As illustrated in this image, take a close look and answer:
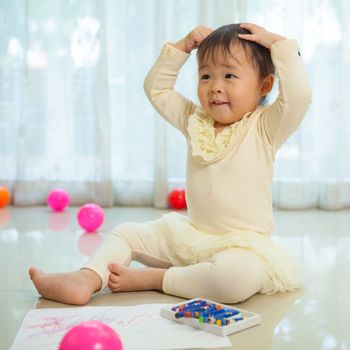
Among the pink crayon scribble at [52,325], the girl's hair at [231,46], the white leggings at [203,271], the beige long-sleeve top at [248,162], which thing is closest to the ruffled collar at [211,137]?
the beige long-sleeve top at [248,162]

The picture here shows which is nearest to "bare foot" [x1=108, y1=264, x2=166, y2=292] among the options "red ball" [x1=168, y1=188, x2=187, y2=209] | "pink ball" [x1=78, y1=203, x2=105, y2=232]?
"pink ball" [x1=78, y1=203, x2=105, y2=232]

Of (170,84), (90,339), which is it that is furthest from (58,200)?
(90,339)

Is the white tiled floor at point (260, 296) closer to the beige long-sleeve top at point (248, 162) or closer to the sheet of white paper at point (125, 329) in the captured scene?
the sheet of white paper at point (125, 329)

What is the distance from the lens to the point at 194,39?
146 cm

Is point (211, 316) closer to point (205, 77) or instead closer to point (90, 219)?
point (205, 77)

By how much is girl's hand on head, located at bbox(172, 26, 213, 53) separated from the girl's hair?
0.16 feet

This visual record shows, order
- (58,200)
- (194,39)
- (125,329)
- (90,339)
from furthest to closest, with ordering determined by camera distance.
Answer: (58,200) < (194,39) < (125,329) < (90,339)

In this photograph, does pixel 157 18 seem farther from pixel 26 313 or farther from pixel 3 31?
pixel 26 313

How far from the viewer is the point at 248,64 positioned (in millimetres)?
1357

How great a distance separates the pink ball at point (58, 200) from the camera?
7.52 ft

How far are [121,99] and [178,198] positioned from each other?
1.43 feet

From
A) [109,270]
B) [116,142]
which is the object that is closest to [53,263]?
[109,270]

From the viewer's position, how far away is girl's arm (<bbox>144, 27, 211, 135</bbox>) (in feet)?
4.85

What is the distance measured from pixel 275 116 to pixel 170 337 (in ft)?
1.74
